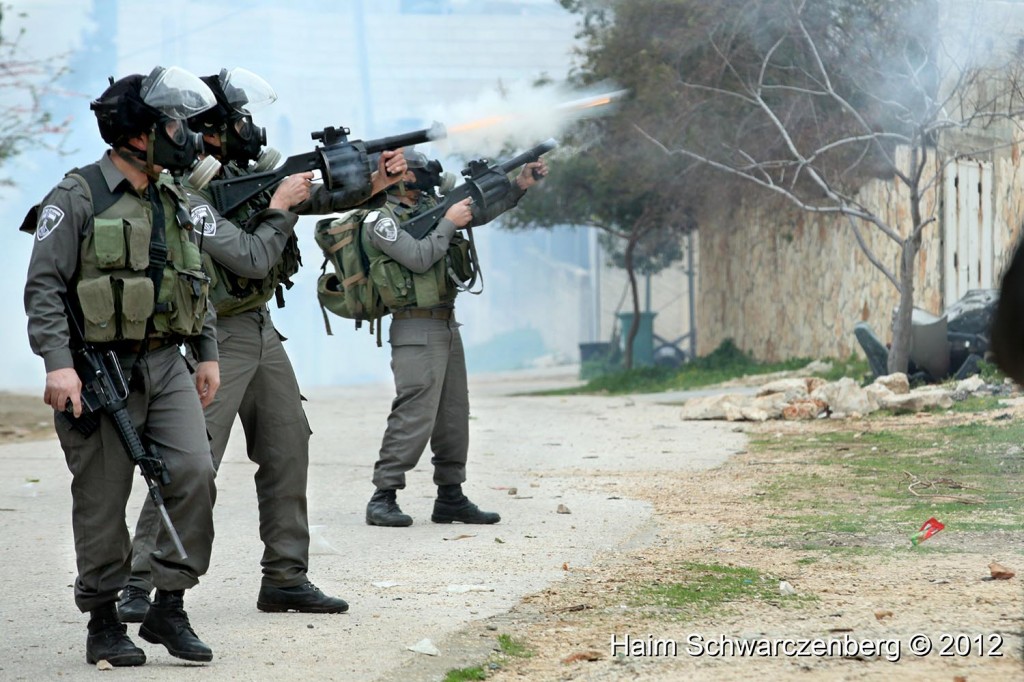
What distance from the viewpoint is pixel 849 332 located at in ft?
60.8

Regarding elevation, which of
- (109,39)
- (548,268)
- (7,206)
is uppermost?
(109,39)

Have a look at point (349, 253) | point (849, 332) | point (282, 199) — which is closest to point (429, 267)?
point (349, 253)

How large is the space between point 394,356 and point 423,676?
308cm

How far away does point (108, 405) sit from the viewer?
3.88 m

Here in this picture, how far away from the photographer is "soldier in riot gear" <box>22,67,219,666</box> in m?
3.87

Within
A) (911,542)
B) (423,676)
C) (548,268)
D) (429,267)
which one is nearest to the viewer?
(423,676)

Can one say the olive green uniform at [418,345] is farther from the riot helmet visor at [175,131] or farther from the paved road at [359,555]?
the riot helmet visor at [175,131]

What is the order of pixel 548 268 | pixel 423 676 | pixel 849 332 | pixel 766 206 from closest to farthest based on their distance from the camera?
1. pixel 423 676
2. pixel 849 332
3. pixel 766 206
4. pixel 548 268

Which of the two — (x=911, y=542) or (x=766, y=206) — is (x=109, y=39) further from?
(x=911, y=542)

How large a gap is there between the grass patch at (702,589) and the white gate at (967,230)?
10.6 m

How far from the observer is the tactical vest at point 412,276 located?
6637 mm

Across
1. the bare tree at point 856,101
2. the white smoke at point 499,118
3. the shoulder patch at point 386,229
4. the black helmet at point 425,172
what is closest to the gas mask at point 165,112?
the shoulder patch at point 386,229

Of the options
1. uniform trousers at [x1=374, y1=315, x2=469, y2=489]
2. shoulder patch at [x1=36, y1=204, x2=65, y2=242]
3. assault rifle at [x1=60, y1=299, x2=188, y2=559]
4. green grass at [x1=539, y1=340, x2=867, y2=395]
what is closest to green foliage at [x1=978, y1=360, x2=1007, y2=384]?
green grass at [x1=539, y1=340, x2=867, y2=395]

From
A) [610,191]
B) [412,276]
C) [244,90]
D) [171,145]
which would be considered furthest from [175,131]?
[610,191]
